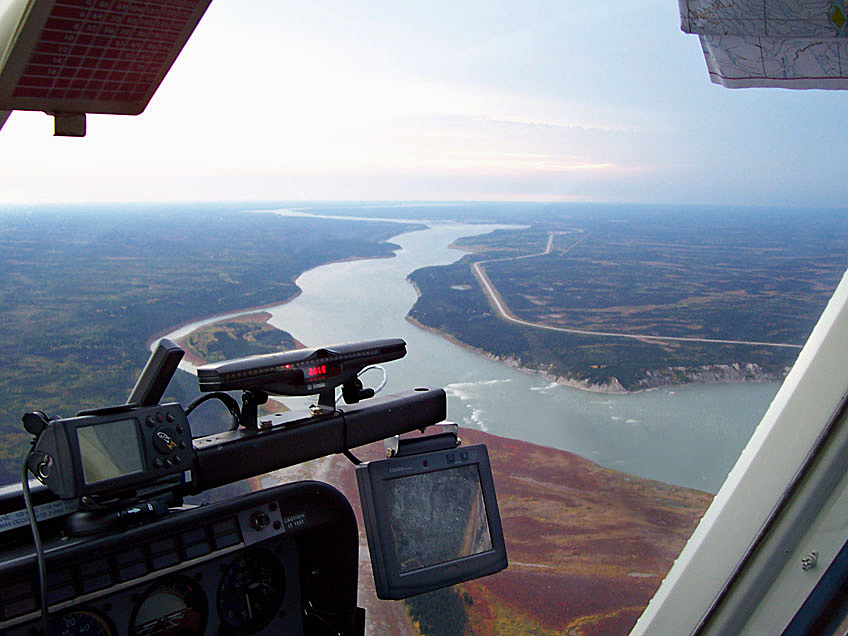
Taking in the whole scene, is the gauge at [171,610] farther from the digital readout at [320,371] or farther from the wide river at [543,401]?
the wide river at [543,401]

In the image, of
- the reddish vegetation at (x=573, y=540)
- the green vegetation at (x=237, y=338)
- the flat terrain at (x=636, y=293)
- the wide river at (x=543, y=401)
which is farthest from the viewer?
the flat terrain at (x=636, y=293)

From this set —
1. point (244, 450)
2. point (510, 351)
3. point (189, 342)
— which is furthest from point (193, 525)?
point (510, 351)

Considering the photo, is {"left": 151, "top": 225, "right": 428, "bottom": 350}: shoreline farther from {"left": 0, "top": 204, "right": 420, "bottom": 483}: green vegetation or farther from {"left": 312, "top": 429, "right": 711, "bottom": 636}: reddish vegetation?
{"left": 312, "top": 429, "right": 711, "bottom": 636}: reddish vegetation

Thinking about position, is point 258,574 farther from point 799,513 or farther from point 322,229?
point 322,229

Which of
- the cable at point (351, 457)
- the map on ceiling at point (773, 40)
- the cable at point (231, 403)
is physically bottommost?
the cable at point (351, 457)

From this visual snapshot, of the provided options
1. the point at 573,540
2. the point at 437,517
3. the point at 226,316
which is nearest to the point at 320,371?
the point at 437,517

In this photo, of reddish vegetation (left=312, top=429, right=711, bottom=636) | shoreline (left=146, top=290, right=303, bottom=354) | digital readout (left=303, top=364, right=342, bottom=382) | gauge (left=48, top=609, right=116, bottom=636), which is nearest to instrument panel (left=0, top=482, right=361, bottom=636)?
gauge (left=48, top=609, right=116, bottom=636)

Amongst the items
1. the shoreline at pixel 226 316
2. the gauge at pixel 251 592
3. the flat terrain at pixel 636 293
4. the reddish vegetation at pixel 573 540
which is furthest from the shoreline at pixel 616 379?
the gauge at pixel 251 592
